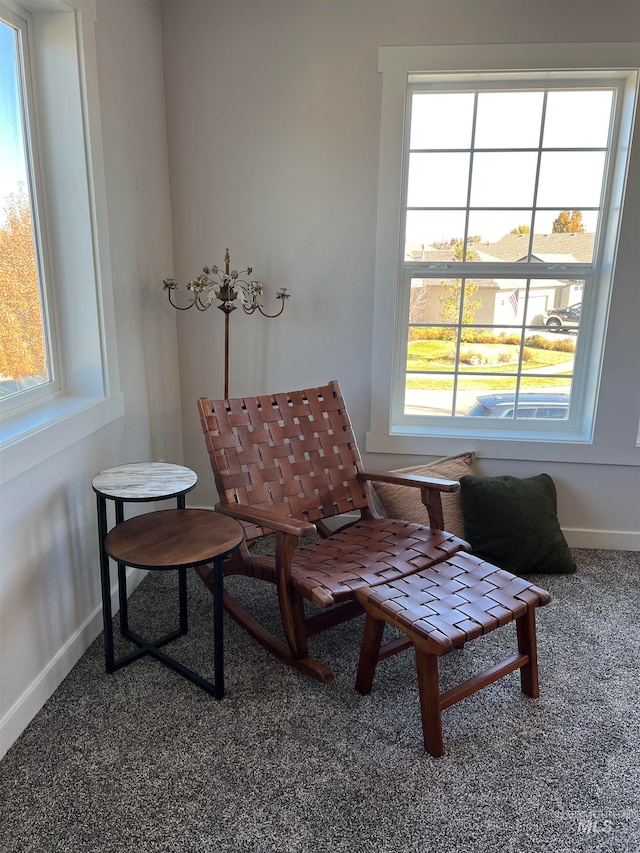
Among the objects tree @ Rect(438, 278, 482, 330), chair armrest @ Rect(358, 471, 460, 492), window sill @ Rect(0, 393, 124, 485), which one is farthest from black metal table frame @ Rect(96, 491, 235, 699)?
tree @ Rect(438, 278, 482, 330)

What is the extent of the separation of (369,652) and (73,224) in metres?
1.77

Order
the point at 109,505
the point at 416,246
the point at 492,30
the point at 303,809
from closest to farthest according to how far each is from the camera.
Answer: the point at 303,809 → the point at 109,505 → the point at 492,30 → the point at 416,246

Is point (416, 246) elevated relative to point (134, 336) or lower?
elevated

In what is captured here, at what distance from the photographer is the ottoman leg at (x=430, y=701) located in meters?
1.59

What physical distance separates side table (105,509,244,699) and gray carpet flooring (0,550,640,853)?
0.05 m

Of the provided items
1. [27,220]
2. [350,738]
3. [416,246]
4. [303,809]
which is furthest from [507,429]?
[27,220]

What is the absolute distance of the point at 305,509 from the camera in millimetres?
2295

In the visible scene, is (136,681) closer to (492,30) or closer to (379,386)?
(379,386)

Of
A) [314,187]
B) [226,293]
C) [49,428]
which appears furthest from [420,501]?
[49,428]

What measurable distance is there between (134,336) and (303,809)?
1.83m

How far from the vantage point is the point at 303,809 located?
4.82 feet

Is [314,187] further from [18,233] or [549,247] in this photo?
[18,233]

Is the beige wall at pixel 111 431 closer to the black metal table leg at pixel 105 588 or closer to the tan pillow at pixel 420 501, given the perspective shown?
the black metal table leg at pixel 105 588

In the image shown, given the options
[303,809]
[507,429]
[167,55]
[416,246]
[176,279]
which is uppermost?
[167,55]
